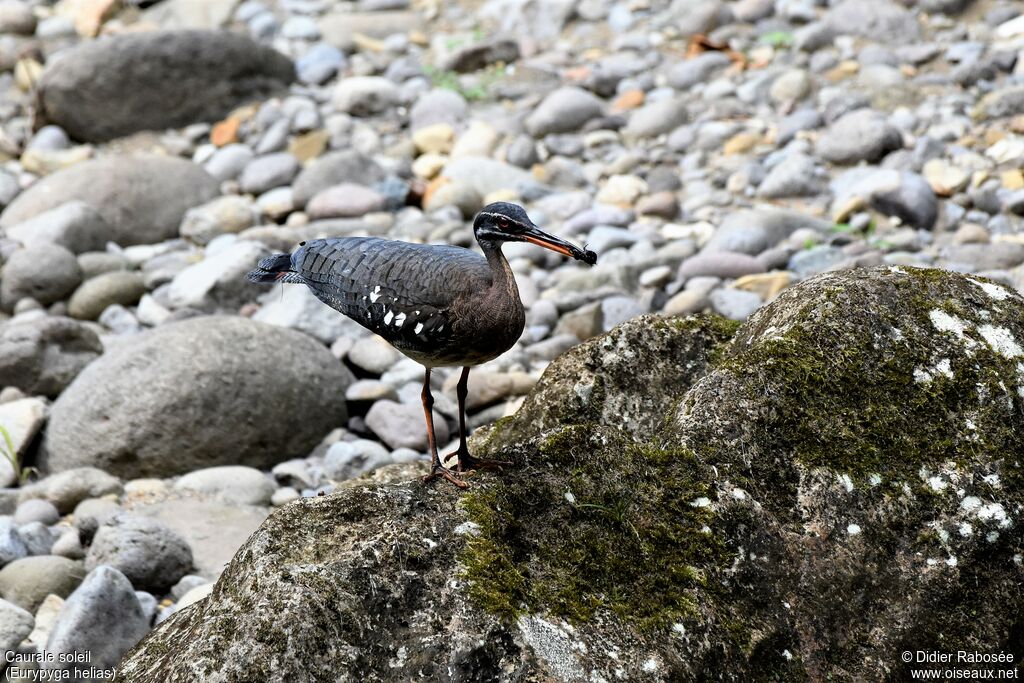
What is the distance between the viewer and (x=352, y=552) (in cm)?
334

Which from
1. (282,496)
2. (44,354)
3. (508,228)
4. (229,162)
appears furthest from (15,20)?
(508,228)

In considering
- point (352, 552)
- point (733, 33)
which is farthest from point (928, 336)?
point (733, 33)

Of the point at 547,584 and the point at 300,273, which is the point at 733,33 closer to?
the point at 300,273

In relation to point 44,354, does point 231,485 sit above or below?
above

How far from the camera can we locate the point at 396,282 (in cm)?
444

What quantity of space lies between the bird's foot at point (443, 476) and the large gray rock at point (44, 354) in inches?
241

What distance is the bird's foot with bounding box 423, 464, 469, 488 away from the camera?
3662 millimetres

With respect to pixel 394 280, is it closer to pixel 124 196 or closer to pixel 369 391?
pixel 369 391

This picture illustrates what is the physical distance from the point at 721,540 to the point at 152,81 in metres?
12.5

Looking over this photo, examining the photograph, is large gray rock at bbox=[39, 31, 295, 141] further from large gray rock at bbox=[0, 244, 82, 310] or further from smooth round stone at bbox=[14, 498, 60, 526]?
smooth round stone at bbox=[14, 498, 60, 526]

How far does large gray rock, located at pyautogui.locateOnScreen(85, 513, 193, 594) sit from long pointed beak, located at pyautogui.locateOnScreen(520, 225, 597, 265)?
3.23 metres

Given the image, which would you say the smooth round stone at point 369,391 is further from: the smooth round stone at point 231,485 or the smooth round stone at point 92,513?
the smooth round stone at point 92,513

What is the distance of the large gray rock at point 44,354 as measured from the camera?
888 centimetres

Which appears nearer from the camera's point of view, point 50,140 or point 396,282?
point 396,282
